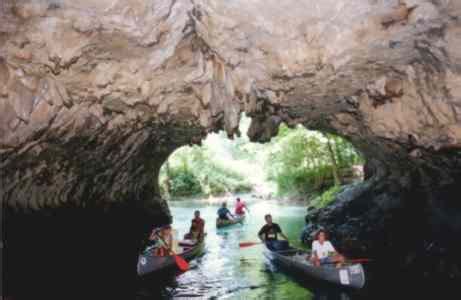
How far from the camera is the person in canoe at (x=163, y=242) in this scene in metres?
12.5

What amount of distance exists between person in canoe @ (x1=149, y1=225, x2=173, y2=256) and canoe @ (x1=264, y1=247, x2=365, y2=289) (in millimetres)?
3639

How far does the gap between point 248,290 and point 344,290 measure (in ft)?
8.47

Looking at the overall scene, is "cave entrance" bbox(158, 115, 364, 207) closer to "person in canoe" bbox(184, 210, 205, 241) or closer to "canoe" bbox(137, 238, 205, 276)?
Result: "person in canoe" bbox(184, 210, 205, 241)

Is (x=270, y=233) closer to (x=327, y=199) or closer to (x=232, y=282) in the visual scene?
(x=232, y=282)

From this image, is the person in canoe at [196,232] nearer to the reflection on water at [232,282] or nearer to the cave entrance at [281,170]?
the reflection on water at [232,282]

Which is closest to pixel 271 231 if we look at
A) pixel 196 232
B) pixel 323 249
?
pixel 196 232

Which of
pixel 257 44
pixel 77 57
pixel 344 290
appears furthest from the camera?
pixel 344 290

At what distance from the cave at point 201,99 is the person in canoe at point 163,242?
136 cm

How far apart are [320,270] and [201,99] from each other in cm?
567

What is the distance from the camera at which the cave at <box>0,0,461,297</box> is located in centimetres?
641

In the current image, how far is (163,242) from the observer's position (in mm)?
12836

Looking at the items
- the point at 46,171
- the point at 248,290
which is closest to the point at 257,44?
the point at 248,290

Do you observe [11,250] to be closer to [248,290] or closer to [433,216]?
[248,290]

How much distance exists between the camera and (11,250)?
10.3 meters
